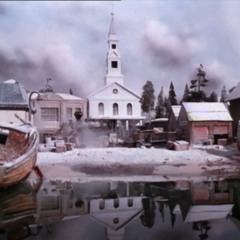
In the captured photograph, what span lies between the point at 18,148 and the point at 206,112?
1045 cm

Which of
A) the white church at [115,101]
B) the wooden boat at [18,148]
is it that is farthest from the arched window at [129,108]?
the wooden boat at [18,148]

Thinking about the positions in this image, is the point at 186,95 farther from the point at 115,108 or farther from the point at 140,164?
the point at 140,164

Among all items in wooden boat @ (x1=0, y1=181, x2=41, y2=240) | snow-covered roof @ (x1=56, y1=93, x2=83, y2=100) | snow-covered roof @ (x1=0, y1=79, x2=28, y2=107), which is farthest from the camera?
snow-covered roof @ (x1=56, y1=93, x2=83, y2=100)

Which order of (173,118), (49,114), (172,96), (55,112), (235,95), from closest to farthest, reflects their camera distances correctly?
(235,95), (49,114), (55,112), (173,118), (172,96)

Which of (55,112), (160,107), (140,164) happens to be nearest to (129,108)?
(55,112)

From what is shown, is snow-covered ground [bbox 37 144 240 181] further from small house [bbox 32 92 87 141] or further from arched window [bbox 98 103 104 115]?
arched window [bbox 98 103 104 115]

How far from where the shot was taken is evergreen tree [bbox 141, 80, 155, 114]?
3097 centimetres

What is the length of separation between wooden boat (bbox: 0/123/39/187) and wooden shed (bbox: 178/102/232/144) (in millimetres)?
8823

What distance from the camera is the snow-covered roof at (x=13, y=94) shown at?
1633 centimetres

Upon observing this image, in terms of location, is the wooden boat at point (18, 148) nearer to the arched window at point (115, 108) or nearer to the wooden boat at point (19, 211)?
the wooden boat at point (19, 211)

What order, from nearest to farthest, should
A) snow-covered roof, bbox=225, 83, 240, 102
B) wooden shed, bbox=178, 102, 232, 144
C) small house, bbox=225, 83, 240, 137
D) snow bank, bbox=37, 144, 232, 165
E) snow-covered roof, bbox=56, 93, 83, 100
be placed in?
snow bank, bbox=37, 144, 232, 165
wooden shed, bbox=178, 102, 232, 144
small house, bbox=225, 83, 240, 137
snow-covered roof, bbox=225, 83, 240, 102
snow-covered roof, bbox=56, 93, 83, 100

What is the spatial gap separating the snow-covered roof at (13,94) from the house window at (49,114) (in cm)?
300

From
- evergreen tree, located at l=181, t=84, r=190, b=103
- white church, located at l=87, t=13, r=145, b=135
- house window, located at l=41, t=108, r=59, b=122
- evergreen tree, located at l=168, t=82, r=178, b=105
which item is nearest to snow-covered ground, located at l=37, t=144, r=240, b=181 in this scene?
house window, located at l=41, t=108, r=59, b=122

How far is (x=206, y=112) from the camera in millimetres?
18172
